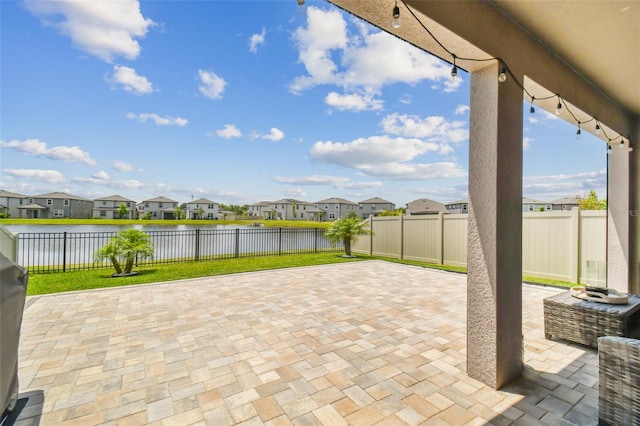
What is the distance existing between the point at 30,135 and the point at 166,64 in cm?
1211

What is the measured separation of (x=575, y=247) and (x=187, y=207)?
58.5 meters

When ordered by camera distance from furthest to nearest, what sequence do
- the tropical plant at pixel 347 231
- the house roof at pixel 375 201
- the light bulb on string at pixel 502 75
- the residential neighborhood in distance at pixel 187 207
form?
the house roof at pixel 375 201
the residential neighborhood in distance at pixel 187 207
the tropical plant at pixel 347 231
the light bulb on string at pixel 502 75

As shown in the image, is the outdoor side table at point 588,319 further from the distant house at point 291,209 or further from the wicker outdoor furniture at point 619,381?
the distant house at point 291,209

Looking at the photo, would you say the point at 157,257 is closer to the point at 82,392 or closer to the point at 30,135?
the point at 82,392

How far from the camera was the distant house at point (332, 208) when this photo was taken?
5585 cm

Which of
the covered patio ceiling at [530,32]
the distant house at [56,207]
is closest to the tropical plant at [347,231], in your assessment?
the covered patio ceiling at [530,32]

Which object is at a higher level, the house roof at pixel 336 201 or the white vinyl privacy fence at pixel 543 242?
the house roof at pixel 336 201

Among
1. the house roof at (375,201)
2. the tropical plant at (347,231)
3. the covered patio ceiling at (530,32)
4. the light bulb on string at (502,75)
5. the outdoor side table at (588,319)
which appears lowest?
the outdoor side table at (588,319)

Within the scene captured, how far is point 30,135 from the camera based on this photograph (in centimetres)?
1326

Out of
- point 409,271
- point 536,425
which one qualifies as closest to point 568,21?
point 536,425

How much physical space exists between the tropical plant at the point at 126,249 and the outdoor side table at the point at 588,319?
797cm

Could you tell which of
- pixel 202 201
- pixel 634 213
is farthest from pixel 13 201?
pixel 634 213

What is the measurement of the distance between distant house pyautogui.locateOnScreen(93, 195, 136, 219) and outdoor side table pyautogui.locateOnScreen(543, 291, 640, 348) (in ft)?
152

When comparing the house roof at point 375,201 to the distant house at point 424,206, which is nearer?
the distant house at point 424,206
